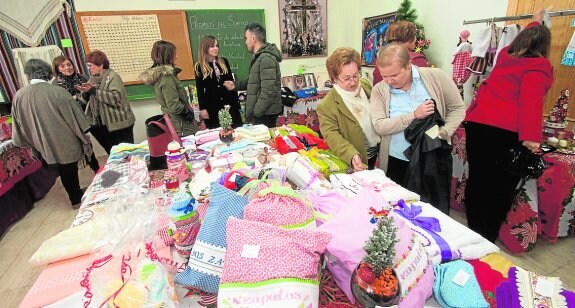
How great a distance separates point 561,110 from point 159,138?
287cm

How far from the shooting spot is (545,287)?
0.79 metres

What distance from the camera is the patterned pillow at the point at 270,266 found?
28.3 inches

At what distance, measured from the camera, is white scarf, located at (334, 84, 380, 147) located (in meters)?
1.77

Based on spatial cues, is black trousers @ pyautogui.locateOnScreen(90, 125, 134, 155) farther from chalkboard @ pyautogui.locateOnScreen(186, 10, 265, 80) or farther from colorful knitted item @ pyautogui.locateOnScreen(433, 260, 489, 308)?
colorful knitted item @ pyautogui.locateOnScreen(433, 260, 489, 308)

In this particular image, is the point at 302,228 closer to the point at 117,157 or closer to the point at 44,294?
the point at 44,294

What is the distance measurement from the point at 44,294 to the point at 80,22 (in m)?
4.03

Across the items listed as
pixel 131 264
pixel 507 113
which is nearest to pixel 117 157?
pixel 131 264

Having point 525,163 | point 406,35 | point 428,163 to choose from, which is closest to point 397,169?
point 428,163

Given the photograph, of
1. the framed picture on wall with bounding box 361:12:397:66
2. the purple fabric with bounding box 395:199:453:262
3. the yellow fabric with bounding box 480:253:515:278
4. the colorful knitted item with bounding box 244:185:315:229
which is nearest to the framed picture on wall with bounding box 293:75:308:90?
the framed picture on wall with bounding box 361:12:397:66

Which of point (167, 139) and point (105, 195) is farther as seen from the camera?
point (167, 139)

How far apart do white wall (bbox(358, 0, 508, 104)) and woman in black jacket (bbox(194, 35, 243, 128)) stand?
243cm

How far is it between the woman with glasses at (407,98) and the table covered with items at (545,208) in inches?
35.5

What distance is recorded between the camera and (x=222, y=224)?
939mm

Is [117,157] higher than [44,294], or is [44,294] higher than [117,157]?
[117,157]
